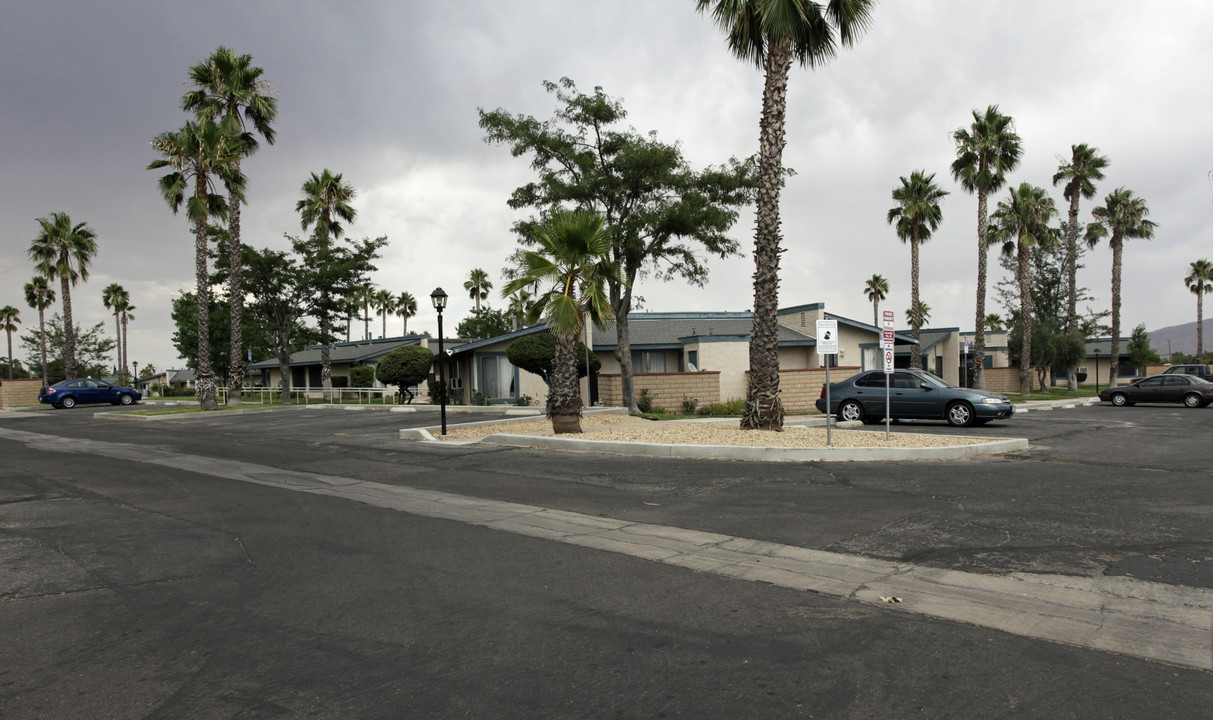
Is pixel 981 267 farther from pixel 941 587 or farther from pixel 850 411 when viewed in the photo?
pixel 941 587

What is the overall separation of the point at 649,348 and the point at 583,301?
14.8 m

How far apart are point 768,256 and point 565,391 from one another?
5.74 metres

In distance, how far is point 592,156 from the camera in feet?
86.6

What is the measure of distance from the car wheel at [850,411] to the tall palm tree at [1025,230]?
74.5ft

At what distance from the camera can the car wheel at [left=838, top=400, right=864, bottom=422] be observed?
21.1 meters

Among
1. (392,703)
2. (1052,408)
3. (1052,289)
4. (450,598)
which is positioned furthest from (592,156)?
(1052,289)

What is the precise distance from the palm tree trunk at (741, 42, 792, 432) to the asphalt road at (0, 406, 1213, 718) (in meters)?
4.00

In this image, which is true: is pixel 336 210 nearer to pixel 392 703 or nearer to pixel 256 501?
pixel 256 501

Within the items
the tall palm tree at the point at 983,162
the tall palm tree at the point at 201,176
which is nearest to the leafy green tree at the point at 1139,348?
the tall palm tree at the point at 983,162

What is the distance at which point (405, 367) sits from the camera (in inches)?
1229

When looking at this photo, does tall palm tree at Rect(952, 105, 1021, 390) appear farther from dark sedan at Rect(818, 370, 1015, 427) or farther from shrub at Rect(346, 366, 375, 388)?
shrub at Rect(346, 366, 375, 388)

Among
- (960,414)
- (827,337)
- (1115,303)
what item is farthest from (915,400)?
(1115,303)

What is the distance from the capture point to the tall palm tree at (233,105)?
31.6 meters

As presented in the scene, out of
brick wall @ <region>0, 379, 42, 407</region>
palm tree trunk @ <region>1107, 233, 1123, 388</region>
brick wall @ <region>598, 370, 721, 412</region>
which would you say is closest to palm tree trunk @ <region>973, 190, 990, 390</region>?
palm tree trunk @ <region>1107, 233, 1123, 388</region>
